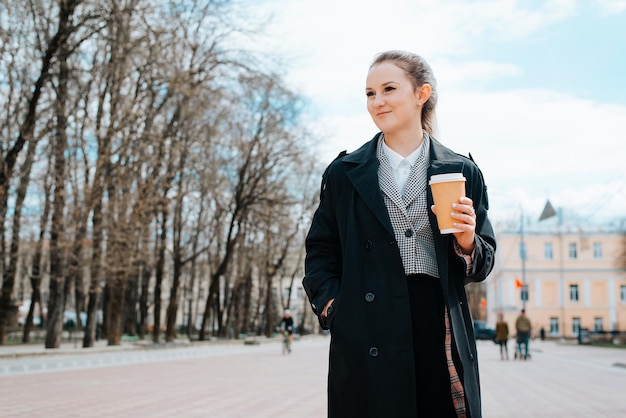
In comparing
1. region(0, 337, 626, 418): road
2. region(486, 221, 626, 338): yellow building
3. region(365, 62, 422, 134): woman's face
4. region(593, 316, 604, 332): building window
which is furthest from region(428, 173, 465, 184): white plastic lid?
region(593, 316, 604, 332): building window

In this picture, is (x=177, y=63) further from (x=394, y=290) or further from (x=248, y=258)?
(x=394, y=290)

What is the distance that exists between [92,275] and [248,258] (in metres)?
20.5

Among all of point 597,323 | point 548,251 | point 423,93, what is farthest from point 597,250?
point 423,93

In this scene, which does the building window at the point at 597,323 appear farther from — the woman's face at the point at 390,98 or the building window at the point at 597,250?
the woman's face at the point at 390,98

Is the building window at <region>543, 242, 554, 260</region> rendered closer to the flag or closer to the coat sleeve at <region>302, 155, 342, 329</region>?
the flag

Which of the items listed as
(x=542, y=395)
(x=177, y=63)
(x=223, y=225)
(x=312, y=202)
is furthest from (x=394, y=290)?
(x=312, y=202)

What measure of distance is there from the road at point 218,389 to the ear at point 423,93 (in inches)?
303

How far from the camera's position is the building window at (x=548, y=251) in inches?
3312

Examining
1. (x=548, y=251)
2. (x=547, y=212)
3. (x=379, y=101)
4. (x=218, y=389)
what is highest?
(x=547, y=212)

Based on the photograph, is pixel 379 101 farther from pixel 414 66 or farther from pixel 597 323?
pixel 597 323

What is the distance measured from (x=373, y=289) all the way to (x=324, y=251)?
350 mm

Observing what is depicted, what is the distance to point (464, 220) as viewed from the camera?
2.91 metres

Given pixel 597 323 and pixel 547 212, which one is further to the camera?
pixel 547 212

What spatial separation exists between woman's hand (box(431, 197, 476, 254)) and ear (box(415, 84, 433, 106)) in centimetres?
61
